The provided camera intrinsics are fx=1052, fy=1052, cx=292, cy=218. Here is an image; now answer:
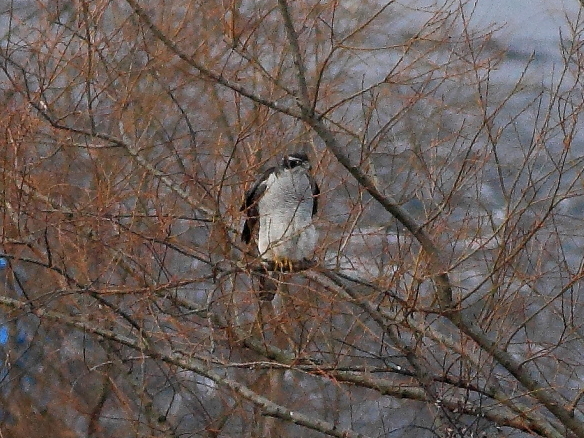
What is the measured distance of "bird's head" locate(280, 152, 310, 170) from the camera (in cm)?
639

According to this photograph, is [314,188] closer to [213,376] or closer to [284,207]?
[284,207]

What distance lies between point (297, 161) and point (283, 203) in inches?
10.6

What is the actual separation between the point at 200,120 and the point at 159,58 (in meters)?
2.26

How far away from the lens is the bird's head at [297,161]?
21.0 ft

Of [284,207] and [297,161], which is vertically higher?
[297,161]

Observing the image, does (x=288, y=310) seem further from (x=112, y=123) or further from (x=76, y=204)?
(x=112, y=123)

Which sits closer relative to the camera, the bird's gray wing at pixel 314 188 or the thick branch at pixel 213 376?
the thick branch at pixel 213 376

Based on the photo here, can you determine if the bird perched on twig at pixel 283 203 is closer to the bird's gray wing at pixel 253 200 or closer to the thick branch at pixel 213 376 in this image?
the bird's gray wing at pixel 253 200

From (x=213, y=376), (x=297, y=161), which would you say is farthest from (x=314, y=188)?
(x=213, y=376)

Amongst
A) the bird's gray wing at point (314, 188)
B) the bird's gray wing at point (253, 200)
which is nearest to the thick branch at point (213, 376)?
the bird's gray wing at point (253, 200)

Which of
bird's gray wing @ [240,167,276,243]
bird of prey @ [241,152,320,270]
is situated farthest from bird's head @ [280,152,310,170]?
bird's gray wing @ [240,167,276,243]

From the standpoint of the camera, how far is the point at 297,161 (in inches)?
252

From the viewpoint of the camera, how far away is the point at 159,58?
19.9 feet

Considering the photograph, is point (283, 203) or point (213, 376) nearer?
point (213, 376)
